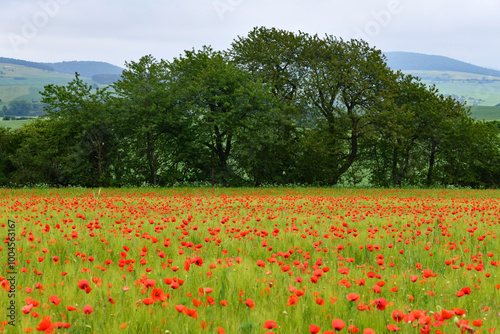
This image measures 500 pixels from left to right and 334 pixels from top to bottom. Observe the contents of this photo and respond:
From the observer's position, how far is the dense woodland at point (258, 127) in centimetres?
2820

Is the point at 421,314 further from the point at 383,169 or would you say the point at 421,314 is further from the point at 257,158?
the point at 383,169

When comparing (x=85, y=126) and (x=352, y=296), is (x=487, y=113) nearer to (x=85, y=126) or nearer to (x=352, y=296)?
(x=85, y=126)

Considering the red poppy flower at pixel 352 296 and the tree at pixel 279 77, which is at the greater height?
the tree at pixel 279 77

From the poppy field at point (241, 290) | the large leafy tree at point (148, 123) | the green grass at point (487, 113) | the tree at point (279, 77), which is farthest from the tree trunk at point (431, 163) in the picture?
the green grass at point (487, 113)

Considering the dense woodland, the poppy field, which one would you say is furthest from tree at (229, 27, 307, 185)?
the poppy field

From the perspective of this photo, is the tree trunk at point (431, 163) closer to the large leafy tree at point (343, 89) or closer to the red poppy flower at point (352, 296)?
the large leafy tree at point (343, 89)

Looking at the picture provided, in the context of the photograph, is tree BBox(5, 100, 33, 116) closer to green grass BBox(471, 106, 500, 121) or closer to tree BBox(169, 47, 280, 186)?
tree BBox(169, 47, 280, 186)

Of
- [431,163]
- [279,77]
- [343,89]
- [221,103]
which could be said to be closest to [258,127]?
Answer: [221,103]

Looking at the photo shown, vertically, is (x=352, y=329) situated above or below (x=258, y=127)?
below

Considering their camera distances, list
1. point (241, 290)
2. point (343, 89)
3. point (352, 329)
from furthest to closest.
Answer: point (343, 89) → point (241, 290) → point (352, 329)

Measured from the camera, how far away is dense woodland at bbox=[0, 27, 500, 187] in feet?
92.5

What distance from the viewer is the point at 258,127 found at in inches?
1120

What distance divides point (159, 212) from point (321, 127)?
25.3 metres

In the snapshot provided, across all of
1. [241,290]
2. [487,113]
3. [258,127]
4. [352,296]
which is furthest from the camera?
[487,113]
